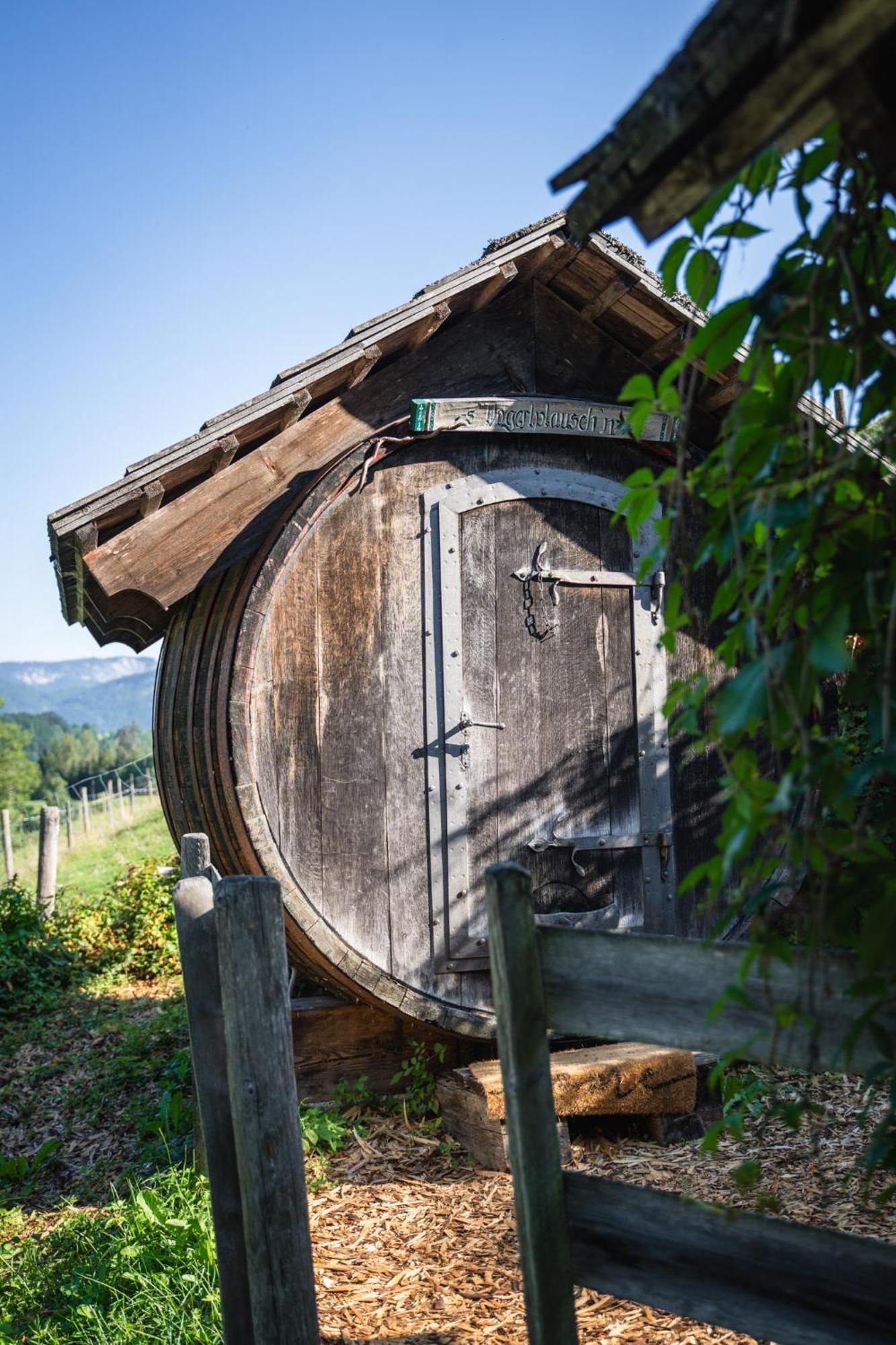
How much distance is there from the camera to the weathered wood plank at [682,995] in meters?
1.94

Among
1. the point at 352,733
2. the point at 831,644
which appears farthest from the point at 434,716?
the point at 831,644

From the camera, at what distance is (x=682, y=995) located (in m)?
2.12

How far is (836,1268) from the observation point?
1.99 metres

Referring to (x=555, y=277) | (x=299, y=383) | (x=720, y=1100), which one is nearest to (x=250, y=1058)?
(x=299, y=383)

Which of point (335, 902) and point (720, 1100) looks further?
point (720, 1100)

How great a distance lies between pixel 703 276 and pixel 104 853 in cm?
1941

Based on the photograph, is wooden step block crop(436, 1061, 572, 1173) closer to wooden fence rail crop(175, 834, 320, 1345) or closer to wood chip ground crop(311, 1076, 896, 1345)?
wood chip ground crop(311, 1076, 896, 1345)

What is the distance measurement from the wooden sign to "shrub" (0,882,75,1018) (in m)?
5.85

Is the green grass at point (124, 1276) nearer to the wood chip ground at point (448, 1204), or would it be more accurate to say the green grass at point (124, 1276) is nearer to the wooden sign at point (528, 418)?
the wood chip ground at point (448, 1204)

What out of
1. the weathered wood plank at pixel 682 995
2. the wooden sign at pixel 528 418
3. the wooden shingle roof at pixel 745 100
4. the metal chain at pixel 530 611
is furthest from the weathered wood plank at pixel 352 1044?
the wooden shingle roof at pixel 745 100

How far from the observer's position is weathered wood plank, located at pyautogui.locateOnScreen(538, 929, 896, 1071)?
1936 mm

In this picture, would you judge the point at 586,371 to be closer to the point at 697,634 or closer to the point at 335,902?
the point at 697,634

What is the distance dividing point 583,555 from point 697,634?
0.89 metres

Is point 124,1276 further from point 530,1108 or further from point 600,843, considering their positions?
point 600,843
